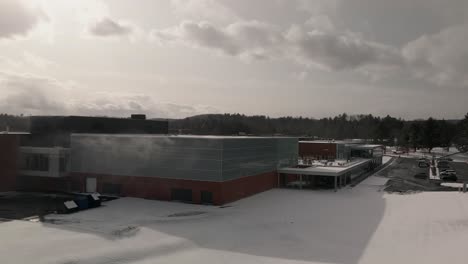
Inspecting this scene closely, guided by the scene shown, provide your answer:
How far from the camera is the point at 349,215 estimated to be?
34.1m

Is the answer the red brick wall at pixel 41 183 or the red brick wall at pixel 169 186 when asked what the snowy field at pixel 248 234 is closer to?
the red brick wall at pixel 169 186

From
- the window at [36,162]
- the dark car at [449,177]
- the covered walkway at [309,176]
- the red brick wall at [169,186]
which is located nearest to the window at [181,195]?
the red brick wall at [169,186]

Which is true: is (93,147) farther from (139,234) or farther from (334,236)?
(334,236)

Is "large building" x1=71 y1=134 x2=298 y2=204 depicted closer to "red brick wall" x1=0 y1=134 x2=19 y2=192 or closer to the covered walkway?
the covered walkway

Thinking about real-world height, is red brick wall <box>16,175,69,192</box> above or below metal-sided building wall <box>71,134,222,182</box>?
below

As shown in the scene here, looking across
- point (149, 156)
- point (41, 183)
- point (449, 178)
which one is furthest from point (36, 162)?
point (449, 178)

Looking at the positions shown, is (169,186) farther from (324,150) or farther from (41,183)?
(324,150)

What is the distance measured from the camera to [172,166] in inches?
1571

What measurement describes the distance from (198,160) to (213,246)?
14.6 meters

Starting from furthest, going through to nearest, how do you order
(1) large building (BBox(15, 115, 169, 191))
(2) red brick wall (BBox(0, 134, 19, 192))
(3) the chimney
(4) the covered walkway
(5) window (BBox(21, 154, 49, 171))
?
(3) the chimney → (4) the covered walkway → (5) window (BBox(21, 154, 49, 171)) → (1) large building (BBox(15, 115, 169, 191)) → (2) red brick wall (BBox(0, 134, 19, 192))

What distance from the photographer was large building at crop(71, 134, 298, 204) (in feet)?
126

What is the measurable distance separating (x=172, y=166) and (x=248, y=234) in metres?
14.8

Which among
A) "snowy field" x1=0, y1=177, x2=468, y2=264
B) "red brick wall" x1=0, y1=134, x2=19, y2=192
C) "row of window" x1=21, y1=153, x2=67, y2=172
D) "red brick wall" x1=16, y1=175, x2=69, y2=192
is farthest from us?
"red brick wall" x1=16, y1=175, x2=69, y2=192

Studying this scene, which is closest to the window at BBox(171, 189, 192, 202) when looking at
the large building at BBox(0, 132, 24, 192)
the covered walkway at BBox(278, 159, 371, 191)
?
the covered walkway at BBox(278, 159, 371, 191)
